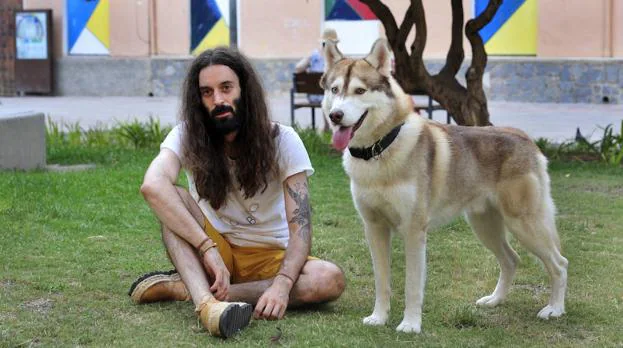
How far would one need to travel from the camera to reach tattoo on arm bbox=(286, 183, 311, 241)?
5336mm

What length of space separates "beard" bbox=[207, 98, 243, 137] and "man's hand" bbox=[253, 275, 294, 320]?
80cm

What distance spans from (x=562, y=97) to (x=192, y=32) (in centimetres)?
876

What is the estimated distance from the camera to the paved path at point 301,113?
15.8 m

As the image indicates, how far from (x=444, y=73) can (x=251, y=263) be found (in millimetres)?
6726

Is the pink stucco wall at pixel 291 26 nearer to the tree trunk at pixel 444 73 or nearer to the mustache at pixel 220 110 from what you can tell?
the tree trunk at pixel 444 73

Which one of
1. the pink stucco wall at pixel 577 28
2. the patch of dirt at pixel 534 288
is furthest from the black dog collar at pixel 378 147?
the pink stucco wall at pixel 577 28

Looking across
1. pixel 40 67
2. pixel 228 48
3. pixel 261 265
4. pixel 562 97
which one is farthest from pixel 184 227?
pixel 40 67

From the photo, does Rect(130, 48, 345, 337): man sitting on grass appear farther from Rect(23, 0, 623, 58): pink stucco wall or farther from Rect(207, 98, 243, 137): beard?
Rect(23, 0, 623, 58): pink stucco wall

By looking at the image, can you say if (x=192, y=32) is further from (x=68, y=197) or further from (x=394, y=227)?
(x=394, y=227)

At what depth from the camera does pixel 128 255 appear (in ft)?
22.8

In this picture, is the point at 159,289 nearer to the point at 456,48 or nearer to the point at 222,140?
the point at 222,140

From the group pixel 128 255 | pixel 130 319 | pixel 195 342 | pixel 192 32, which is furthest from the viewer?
pixel 192 32

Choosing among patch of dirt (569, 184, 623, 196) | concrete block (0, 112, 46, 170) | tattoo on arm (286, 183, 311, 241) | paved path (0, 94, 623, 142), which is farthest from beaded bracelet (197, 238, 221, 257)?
paved path (0, 94, 623, 142)

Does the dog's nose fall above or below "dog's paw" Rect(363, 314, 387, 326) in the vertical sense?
above
